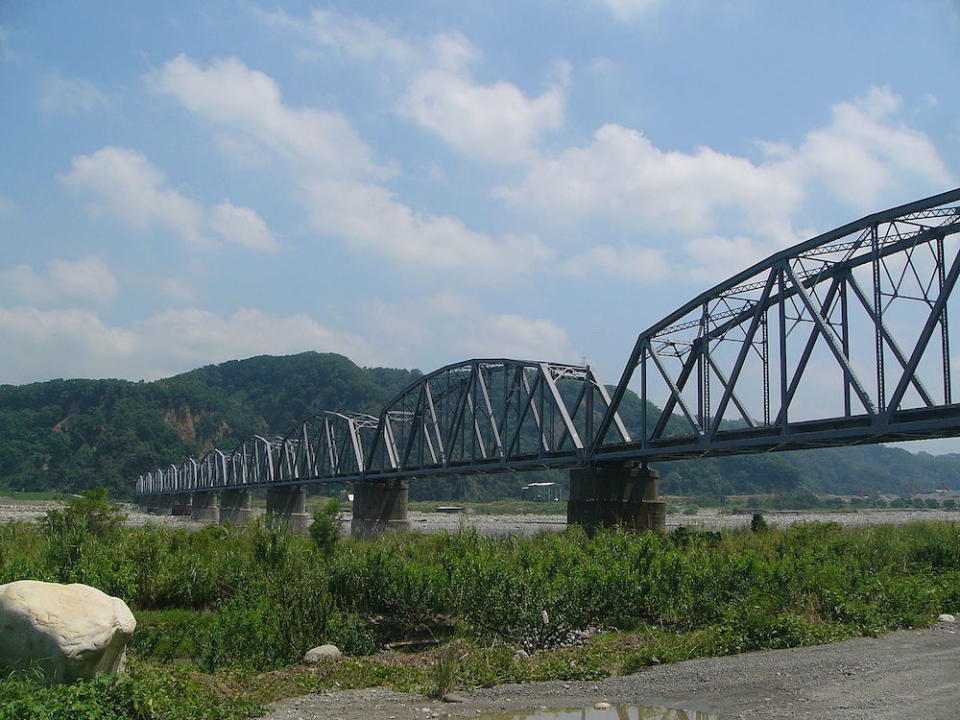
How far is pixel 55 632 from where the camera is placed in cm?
1148

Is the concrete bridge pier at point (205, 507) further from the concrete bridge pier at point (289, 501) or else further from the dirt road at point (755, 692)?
the dirt road at point (755, 692)

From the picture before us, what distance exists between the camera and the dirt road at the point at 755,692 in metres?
11.9

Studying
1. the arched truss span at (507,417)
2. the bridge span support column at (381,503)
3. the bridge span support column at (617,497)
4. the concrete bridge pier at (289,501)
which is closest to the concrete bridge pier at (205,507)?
the concrete bridge pier at (289,501)

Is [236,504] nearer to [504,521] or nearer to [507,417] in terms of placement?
[504,521]

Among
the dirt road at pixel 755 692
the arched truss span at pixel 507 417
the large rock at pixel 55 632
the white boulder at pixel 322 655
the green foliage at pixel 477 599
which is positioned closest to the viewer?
the large rock at pixel 55 632

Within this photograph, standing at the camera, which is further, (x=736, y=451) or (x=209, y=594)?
(x=736, y=451)

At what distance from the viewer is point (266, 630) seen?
17109mm

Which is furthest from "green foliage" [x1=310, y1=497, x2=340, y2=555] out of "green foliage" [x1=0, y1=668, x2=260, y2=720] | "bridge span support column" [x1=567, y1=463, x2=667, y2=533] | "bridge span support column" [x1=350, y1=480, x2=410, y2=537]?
"bridge span support column" [x1=350, y1=480, x2=410, y2=537]

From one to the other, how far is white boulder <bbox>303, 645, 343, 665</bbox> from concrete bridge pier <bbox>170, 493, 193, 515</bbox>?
168m

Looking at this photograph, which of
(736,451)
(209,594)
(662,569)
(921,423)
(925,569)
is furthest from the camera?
(736,451)

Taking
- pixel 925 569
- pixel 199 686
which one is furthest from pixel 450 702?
pixel 925 569

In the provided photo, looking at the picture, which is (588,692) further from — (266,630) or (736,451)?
(736,451)

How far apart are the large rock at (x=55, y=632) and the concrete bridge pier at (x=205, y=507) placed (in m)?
152

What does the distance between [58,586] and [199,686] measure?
8.39 feet
